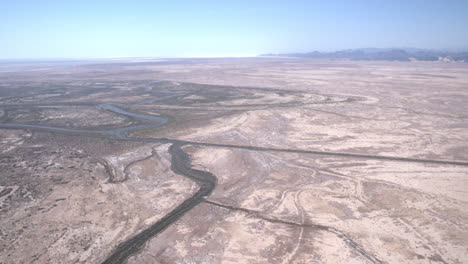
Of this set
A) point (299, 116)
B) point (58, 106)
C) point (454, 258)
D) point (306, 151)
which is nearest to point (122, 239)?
point (454, 258)

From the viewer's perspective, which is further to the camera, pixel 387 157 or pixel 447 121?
pixel 447 121

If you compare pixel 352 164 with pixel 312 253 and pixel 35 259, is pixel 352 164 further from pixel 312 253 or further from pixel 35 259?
pixel 35 259

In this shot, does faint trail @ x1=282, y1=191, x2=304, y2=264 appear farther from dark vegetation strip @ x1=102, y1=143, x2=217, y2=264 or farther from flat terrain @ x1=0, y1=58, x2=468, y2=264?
dark vegetation strip @ x1=102, y1=143, x2=217, y2=264

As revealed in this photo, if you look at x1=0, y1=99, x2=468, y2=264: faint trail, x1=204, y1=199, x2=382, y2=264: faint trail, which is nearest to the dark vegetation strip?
x1=0, y1=99, x2=468, y2=264: faint trail

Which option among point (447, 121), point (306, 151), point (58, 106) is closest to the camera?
point (306, 151)

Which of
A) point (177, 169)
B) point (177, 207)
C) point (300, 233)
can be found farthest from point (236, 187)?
point (300, 233)

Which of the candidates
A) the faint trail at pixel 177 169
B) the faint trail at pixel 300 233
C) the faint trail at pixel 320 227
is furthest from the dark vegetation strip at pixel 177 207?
the faint trail at pixel 300 233

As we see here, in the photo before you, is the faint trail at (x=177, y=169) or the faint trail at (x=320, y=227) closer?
the faint trail at (x=320, y=227)

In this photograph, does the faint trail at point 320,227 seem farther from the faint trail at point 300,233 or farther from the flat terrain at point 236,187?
the faint trail at point 300,233
